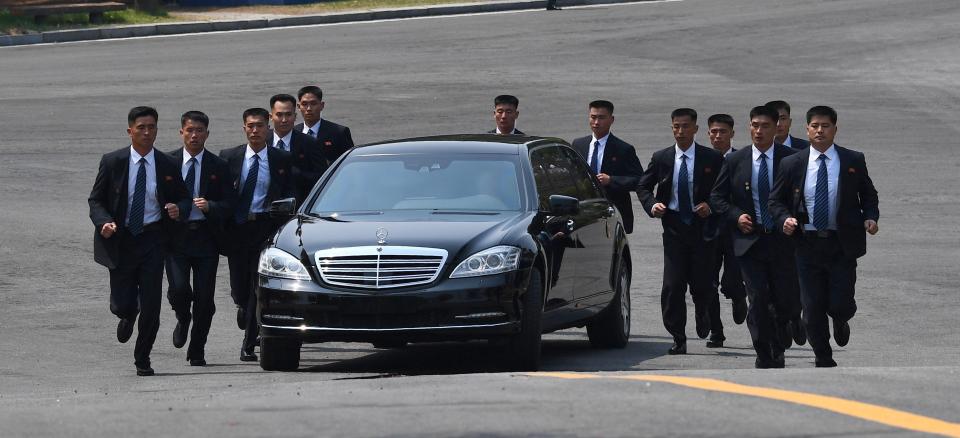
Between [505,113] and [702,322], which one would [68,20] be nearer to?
[505,113]

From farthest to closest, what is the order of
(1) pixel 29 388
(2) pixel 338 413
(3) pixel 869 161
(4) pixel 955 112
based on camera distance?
(4) pixel 955 112
(3) pixel 869 161
(1) pixel 29 388
(2) pixel 338 413

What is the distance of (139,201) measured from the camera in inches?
497

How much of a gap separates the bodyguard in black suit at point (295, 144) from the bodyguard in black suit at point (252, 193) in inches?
26.0

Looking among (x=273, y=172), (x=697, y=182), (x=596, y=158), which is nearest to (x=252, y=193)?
(x=273, y=172)

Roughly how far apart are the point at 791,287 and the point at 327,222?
3.25m

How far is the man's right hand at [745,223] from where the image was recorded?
1246 centimetres

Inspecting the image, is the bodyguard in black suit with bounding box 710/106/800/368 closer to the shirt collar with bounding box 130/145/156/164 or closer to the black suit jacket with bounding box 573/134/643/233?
the black suit jacket with bounding box 573/134/643/233

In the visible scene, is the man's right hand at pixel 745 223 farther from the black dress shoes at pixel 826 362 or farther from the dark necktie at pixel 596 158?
the dark necktie at pixel 596 158

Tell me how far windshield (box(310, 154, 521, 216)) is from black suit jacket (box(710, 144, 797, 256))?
1474 mm

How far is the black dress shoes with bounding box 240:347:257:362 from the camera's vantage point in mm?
13295

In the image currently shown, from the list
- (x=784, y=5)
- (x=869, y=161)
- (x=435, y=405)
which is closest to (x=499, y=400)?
(x=435, y=405)

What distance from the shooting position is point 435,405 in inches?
354

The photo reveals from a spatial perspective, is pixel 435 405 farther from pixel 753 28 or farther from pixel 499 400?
pixel 753 28

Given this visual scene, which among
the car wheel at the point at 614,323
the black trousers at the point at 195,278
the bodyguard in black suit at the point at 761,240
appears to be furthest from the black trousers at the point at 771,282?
the black trousers at the point at 195,278
